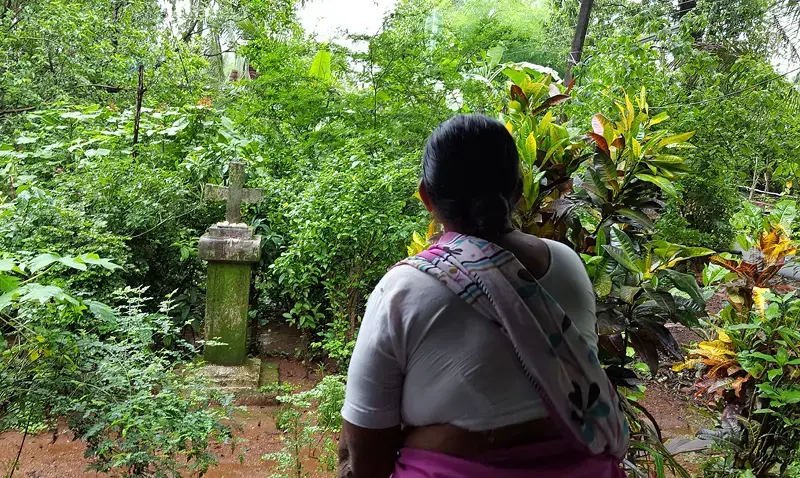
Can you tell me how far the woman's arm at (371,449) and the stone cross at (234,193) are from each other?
280 cm

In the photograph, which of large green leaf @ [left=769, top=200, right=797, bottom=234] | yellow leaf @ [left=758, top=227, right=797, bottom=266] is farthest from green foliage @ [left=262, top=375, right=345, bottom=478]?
large green leaf @ [left=769, top=200, right=797, bottom=234]

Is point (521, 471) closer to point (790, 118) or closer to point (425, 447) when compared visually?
point (425, 447)

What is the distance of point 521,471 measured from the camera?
0.91 metres

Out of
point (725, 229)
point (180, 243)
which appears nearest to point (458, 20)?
point (725, 229)

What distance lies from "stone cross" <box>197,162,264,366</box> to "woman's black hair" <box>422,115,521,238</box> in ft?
8.79

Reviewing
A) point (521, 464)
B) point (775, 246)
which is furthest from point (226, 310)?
point (775, 246)

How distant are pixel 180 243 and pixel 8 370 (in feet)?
6.29

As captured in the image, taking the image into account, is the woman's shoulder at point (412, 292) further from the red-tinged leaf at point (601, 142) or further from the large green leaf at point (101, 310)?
the large green leaf at point (101, 310)

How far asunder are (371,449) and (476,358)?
0.93 ft

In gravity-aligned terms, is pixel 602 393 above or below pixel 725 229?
above

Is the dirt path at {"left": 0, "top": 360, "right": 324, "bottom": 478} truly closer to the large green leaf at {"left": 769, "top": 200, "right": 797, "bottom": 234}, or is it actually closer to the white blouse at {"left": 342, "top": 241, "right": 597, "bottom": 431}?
the white blouse at {"left": 342, "top": 241, "right": 597, "bottom": 431}

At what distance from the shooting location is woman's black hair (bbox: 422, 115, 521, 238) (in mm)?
979

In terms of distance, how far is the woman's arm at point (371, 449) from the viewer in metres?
0.99

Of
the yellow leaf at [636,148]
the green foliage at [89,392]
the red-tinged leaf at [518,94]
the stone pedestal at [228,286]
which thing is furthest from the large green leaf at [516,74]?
the stone pedestal at [228,286]
